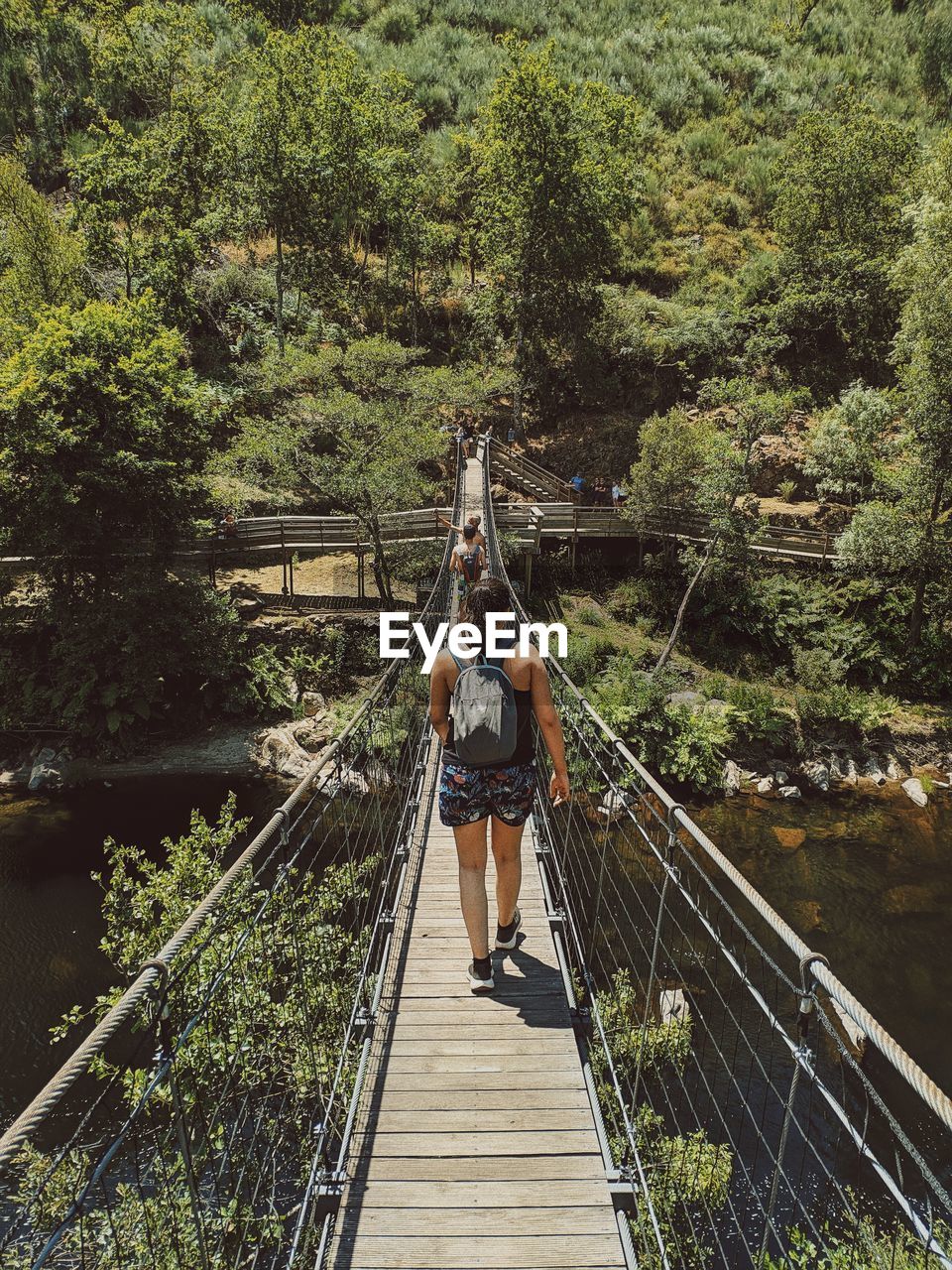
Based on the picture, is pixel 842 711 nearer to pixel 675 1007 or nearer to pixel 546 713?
pixel 675 1007

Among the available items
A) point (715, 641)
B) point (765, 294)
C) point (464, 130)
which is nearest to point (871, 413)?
point (715, 641)

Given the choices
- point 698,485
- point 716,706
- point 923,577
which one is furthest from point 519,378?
point 923,577

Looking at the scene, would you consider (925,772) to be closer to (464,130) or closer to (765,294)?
(765,294)

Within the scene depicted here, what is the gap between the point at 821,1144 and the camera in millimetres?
5930

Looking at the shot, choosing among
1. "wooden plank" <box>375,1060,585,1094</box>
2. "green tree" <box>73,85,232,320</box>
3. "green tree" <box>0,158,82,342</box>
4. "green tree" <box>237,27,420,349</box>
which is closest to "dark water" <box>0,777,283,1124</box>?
"wooden plank" <box>375,1060,585,1094</box>

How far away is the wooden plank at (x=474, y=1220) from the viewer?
6.79 feet

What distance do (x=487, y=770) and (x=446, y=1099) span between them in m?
1.13

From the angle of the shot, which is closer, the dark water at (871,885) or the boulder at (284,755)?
the dark water at (871,885)

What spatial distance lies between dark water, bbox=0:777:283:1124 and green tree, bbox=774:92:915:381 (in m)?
16.6

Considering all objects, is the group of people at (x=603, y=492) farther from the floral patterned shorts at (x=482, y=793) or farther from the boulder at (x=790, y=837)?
the floral patterned shorts at (x=482, y=793)

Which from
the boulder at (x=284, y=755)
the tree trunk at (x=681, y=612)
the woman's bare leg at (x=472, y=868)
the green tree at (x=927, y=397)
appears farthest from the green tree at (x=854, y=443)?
the woman's bare leg at (x=472, y=868)

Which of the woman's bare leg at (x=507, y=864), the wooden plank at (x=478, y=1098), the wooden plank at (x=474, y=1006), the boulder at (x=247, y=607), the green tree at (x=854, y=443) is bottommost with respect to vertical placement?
the boulder at (x=247, y=607)

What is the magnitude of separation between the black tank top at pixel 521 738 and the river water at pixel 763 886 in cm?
593

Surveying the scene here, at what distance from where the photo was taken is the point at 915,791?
1115 centimetres
